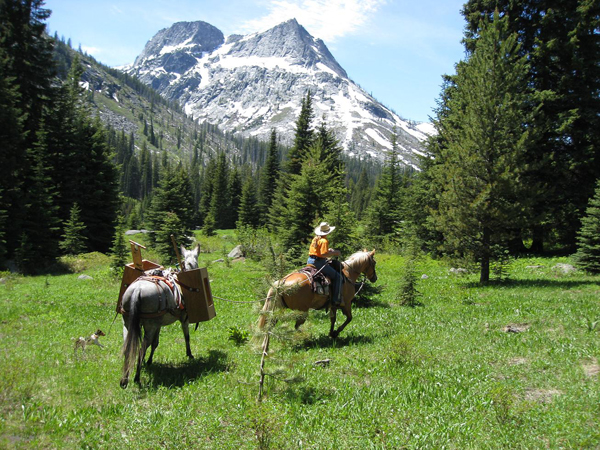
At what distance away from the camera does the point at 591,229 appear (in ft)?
61.1

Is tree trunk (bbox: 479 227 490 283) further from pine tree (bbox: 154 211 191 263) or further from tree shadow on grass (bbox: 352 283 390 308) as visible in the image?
pine tree (bbox: 154 211 191 263)

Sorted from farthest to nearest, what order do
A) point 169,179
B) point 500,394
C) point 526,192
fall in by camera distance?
point 169,179 < point 526,192 < point 500,394

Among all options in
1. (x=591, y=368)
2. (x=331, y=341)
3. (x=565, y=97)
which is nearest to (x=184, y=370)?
(x=331, y=341)

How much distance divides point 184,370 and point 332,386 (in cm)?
345

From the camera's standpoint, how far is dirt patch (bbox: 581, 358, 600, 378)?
6982 millimetres

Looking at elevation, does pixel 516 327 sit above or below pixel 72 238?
above

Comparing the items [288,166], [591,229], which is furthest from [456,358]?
[288,166]

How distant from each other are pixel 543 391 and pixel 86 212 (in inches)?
1472

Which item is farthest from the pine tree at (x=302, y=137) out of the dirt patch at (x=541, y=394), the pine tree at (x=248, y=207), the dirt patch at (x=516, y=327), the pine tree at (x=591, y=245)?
the dirt patch at (x=541, y=394)

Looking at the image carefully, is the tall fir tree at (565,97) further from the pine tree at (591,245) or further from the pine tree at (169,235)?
the pine tree at (169,235)

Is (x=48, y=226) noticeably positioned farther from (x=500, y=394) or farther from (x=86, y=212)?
(x=500, y=394)

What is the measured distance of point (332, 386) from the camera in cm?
701

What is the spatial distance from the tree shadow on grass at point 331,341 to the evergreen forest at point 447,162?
16.4 ft

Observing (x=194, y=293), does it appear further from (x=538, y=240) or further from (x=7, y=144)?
(x=538, y=240)
